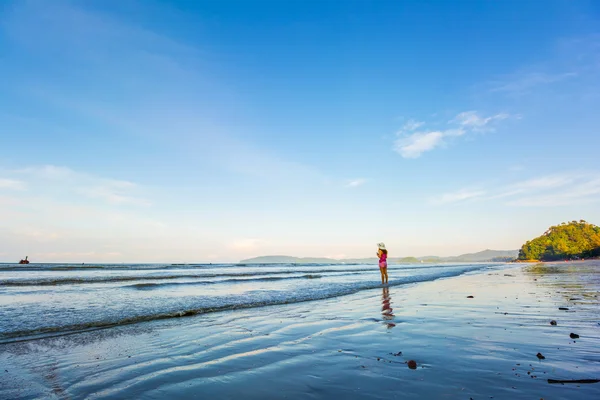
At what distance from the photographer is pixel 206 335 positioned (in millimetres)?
7590

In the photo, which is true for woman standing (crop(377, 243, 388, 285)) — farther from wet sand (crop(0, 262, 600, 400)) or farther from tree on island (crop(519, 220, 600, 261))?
tree on island (crop(519, 220, 600, 261))

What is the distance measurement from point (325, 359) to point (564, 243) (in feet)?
367

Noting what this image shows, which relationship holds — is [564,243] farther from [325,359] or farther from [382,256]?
[325,359]

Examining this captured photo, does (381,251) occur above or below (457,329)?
above

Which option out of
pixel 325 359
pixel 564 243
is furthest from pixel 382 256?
pixel 564 243

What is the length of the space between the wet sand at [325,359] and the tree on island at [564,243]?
300 ft

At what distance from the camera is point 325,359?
529cm

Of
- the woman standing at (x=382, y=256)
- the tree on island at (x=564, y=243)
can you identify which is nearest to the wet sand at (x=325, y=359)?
the woman standing at (x=382, y=256)

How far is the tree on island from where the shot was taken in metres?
84.9

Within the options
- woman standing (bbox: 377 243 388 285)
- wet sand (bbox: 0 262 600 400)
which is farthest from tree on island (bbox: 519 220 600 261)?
wet sand (bbox: 0 262 600 400)

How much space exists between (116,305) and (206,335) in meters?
7.54

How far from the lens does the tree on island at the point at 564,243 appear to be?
84.9m

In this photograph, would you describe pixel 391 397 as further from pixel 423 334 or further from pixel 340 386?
pixel 423 334

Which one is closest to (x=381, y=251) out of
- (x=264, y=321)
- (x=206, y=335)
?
(x=264, y=321)
